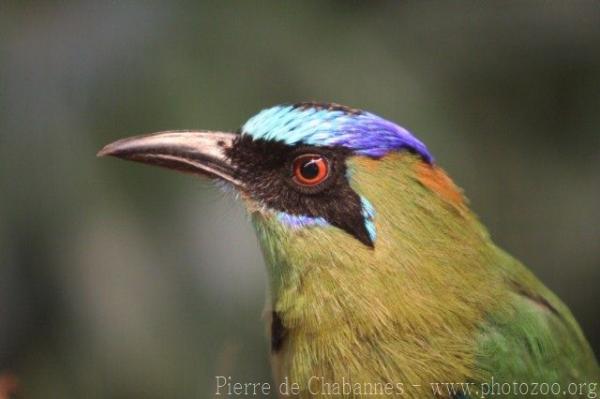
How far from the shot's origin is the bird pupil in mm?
3662

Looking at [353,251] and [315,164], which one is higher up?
[315,164]

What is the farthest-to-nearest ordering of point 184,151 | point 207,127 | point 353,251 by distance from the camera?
point 207,127 < point 184,151 < point 353,251

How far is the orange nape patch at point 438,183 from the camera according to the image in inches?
148

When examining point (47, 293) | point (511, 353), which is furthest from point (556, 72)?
point (47, 293)

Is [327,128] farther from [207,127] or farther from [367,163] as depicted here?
[207,127]

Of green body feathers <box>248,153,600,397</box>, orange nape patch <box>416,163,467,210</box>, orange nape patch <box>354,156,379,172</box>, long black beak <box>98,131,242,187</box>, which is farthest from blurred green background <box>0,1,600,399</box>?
orange nape patch <box>416,163,467,210</box>

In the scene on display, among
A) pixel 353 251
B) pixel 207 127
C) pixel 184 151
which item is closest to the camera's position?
pixel 353 251

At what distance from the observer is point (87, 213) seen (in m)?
4.71

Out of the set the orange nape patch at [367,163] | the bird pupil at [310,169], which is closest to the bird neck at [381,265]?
the orange nape patch at [367,163]

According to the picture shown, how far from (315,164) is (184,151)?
0.45m

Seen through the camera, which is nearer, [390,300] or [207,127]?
[390,300]

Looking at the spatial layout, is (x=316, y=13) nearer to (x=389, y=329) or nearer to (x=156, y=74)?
(x=156, y=74)

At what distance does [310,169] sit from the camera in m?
3.66

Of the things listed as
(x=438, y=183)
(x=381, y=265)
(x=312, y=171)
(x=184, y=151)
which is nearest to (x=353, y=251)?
(x=381, y=265)
